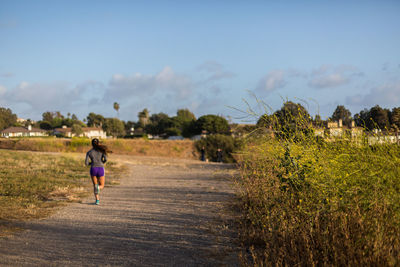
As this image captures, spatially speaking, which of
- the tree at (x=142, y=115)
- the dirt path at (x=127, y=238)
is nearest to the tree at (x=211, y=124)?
the tree at (x=142, y=115)

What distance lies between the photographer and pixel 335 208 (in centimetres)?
484

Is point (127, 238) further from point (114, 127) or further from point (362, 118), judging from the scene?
point (114, 127)

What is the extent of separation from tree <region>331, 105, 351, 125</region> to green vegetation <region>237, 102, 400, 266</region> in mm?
610

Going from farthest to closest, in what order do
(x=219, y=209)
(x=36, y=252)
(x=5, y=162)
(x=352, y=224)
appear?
1. (x=5, y=162)
2. (x=219, y=209)
3. (x=36, y=252)
4. (x=352, y=224)

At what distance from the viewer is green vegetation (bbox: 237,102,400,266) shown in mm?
4039

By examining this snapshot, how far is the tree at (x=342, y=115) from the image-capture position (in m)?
6.22

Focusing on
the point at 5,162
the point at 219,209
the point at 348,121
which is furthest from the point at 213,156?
the point at 348,121

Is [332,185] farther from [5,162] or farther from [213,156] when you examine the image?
[213,156]

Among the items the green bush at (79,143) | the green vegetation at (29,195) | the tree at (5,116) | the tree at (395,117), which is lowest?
the green vegetation at (29,195)

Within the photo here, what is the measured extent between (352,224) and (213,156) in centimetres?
4361

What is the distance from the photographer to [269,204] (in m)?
6.63

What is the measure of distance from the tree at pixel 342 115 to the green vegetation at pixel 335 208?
61cm

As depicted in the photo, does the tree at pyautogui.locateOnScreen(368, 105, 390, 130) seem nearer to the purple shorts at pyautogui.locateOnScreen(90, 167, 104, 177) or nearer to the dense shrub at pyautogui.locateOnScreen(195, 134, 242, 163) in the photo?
the purple shorts at pyautogui.locateOnScreen(90, 167, 104, 177)

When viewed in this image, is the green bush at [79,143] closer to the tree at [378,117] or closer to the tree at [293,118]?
the tree at [293,118]
